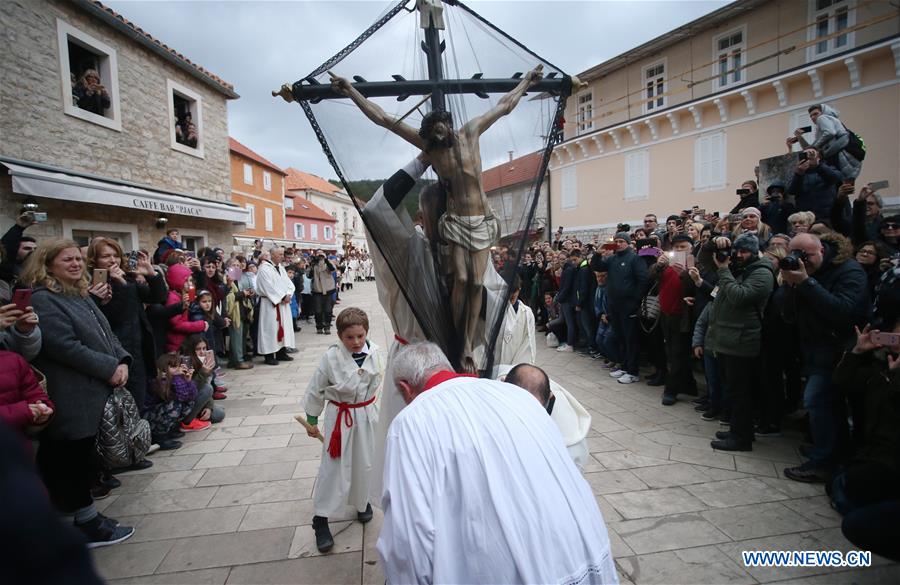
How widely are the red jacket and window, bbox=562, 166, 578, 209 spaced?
18.8 m

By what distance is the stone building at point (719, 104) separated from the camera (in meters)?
10.8

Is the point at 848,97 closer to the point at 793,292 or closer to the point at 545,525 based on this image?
the point at 793,292

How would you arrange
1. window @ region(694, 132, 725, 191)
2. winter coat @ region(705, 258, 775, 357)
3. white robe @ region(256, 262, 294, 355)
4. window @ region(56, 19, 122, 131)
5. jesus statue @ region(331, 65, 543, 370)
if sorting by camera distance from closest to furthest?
1. jesus statue @ region(331, 65, 543, 370)
2. winter coat @ region(705, 258, 775, 357)
3. white robe @ region(256, 262, 294, 355)
4. window @ region(56, 19, 122, 131)
5. window @ region(694, 132, 725, 191)

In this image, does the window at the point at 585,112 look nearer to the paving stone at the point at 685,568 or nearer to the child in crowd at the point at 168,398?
the child in crowd at the point at 168,398

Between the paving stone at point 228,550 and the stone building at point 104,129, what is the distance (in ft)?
27.7

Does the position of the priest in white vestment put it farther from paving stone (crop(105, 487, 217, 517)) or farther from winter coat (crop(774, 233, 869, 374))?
winter coat (crop(774, 233, 869, 374))

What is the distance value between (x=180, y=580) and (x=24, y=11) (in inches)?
430

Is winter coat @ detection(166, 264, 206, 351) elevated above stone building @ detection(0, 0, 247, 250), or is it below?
below

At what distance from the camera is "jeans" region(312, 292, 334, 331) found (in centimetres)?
1152

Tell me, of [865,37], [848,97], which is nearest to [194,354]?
[848,97]

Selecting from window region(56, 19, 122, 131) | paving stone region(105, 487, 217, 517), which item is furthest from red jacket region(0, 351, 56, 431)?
window region(56, 19, 122, 131)

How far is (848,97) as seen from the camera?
438 inches

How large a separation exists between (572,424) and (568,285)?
637 cm

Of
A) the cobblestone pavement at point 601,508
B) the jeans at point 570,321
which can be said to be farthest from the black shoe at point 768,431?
the jeans at point 570,321
